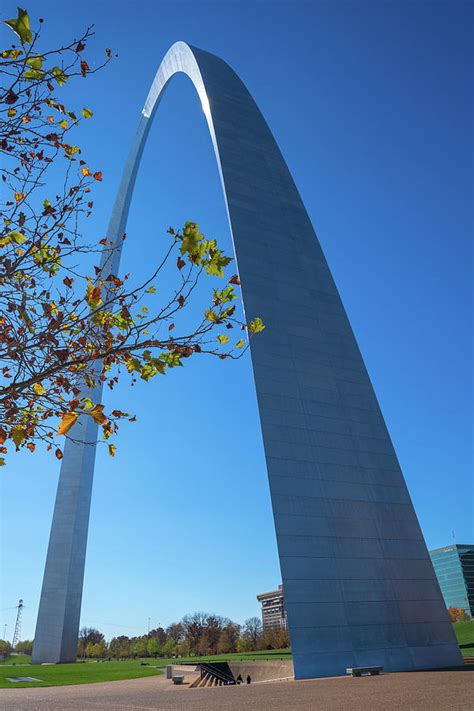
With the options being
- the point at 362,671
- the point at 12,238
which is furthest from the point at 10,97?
the point at 362,671

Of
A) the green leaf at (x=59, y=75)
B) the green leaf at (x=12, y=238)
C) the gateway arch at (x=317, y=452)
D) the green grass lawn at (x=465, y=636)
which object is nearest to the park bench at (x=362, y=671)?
the gateway arch at (x=317, y=452)

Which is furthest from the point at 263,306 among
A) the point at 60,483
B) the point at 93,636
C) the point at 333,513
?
the point at 93,636

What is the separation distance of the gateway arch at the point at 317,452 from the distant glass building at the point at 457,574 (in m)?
112

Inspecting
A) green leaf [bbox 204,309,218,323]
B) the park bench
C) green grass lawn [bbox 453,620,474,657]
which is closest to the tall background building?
green grass lawn [bbox 453,620,474,657]

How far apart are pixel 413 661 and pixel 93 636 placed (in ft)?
415

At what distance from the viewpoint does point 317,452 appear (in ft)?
58.1

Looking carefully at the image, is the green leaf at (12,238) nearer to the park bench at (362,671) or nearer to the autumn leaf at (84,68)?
the autumn leaf at (84,68)

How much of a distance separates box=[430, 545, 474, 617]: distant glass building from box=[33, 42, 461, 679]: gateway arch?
112 metres

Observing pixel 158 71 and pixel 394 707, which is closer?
pixel 394 707

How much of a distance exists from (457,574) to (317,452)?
121 metres

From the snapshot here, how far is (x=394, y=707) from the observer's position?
6898 millimetres

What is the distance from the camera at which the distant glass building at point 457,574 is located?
113 metres

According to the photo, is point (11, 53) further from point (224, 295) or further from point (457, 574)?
point (457, 574)

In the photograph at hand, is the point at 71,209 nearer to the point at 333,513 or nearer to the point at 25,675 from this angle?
the point at 333,513
